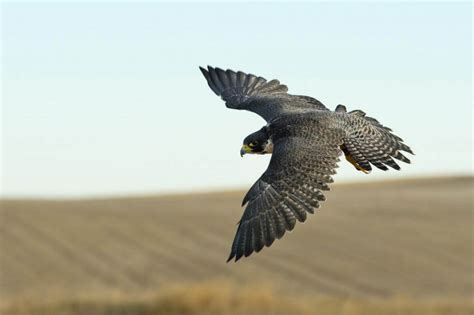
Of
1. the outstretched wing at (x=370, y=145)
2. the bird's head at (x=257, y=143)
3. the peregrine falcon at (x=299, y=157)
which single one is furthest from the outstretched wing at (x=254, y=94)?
the outstretched wing at (x=370, y=145)

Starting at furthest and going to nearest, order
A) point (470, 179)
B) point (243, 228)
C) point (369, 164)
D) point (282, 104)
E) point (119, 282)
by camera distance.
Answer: point (470, 179), point (119, 282), point (282, 104), point (369, 164), point (243, 228)

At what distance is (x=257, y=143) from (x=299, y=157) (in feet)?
2.12

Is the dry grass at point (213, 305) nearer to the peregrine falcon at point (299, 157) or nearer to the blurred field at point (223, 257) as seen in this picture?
the blurred field at point (223, 257)

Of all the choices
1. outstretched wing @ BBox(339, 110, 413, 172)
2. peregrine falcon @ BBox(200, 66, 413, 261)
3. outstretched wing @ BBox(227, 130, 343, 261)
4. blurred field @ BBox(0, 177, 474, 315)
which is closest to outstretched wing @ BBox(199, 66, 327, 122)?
peregrine falcon @ BBox(200, 66, 413, 261)

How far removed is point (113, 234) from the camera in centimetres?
3569

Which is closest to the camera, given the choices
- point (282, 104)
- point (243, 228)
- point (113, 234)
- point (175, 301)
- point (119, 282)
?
point (243, 228)

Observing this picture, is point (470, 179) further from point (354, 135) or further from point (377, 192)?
point (354, 135)

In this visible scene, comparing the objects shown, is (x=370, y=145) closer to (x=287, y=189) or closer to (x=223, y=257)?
(x=287, y=189)

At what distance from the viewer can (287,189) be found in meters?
7.45

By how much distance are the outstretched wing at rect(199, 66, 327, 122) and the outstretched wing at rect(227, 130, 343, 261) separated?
4.06 feet

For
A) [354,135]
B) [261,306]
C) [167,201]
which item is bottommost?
[261,306]

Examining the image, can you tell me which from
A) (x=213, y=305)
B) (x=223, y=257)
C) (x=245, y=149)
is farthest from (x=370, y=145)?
(x=223, y=257)

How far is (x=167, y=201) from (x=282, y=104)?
35634mm

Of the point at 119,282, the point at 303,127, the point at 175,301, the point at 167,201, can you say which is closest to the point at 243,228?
the point at 303,127
